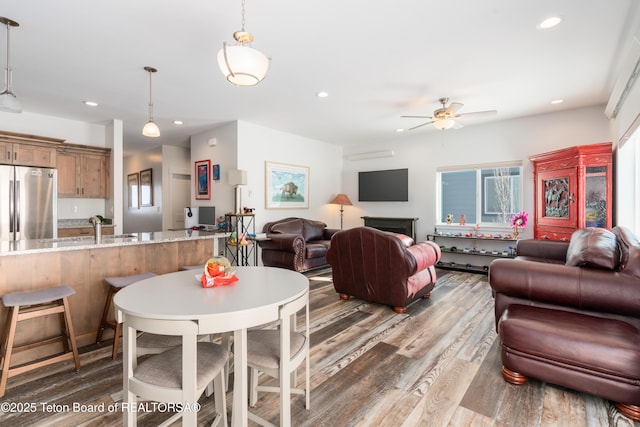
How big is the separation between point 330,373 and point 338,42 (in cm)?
273

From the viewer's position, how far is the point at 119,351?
98.0 inches

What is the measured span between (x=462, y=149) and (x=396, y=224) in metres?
1.94

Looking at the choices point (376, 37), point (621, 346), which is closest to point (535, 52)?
point (376, 37)

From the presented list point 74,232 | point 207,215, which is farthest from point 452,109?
point 74,232

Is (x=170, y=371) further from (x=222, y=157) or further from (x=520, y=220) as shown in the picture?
(x=520, y=220)

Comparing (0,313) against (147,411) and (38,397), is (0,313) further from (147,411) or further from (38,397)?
(147,411)

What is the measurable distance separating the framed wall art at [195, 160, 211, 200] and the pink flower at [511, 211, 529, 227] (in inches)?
214

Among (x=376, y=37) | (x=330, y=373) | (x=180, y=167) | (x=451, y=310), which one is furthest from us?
(x=180, y=167)

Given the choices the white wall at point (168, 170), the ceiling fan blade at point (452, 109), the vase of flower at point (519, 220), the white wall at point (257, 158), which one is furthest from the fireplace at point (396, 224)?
the white wall at point (168, 170)

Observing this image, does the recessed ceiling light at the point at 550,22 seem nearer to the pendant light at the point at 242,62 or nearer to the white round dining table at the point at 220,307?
the pendant light at the point at 242,62

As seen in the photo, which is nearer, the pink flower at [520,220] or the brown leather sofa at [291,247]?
the pink flower at [520,220]

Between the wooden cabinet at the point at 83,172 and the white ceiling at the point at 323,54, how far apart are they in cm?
62

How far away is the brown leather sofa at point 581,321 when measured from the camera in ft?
5.57

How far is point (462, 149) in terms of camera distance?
18.9ft
